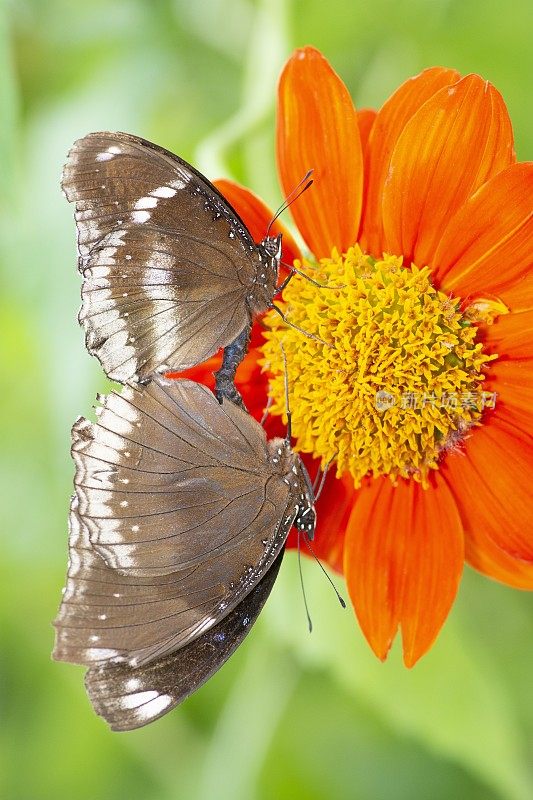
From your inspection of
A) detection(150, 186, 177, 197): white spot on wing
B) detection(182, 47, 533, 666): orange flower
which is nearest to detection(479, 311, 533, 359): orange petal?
detection(182, 47, 533, 666): orange flower

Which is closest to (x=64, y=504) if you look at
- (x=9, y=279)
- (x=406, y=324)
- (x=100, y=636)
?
(x=9, y=279)

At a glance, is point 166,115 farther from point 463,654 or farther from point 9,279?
point 463,654

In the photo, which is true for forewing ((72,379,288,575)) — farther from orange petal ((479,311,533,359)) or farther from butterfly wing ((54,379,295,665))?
orange petal ((479,311,533,359))

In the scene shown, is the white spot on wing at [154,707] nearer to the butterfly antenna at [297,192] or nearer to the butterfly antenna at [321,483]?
the butterfly antenna at [321,483]

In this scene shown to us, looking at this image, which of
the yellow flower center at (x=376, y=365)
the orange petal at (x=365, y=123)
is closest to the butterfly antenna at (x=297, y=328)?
the yellow flower center at (x=376, y=365)

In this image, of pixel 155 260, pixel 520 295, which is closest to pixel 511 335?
pixel 520 295

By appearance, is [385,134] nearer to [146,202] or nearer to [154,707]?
[146,202]

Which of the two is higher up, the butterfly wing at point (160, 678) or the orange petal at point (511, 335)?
the orange petal at point (511, 335)
